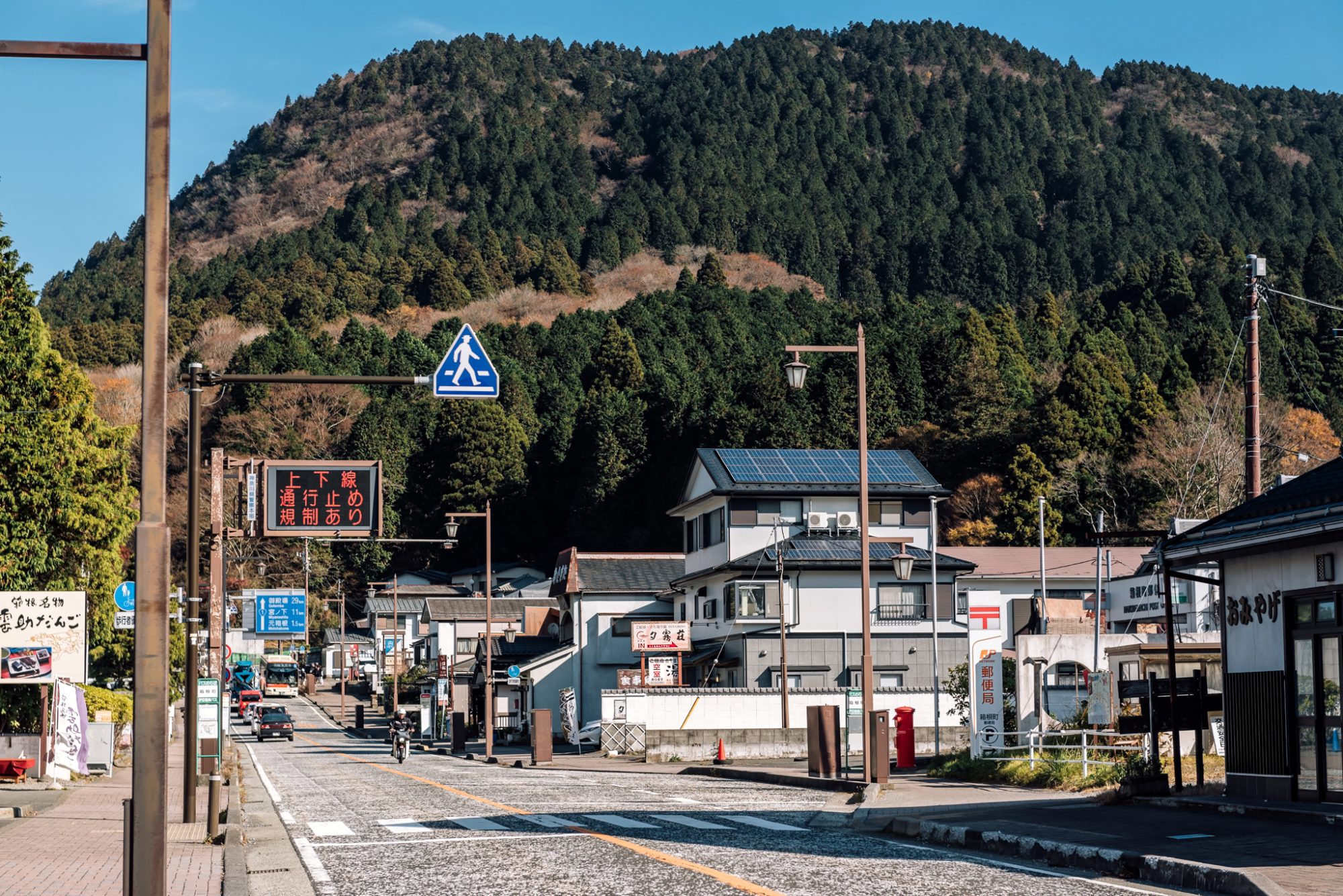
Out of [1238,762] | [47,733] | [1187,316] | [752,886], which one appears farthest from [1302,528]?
[1187,316]

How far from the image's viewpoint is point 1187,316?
4058 inches

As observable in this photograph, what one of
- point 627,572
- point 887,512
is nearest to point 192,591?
point 887,512

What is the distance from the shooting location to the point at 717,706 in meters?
42.1

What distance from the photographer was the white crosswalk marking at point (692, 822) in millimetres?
16375

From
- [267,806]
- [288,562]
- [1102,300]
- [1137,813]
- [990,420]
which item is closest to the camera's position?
[1137,813]

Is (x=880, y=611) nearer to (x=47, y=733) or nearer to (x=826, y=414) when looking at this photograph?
(x=47, y=733)

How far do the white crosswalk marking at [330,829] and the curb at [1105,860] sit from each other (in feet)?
21.2

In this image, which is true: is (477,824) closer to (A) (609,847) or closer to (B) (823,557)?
(A) (609,847)

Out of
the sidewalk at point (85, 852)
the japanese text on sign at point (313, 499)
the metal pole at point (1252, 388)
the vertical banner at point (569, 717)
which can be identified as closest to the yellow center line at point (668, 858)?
the sidewalk at point (85, 852)

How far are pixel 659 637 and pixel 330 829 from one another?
29.4 meters

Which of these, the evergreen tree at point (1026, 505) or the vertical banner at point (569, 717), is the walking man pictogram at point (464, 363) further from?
the evergreen tree at point (1026, 505)

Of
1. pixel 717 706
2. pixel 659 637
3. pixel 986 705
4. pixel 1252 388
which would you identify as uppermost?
pixel 1252 388

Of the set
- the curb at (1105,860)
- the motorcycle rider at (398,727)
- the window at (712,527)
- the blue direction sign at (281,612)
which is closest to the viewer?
the curb at (1105,860)

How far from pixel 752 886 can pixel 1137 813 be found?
296 inches
